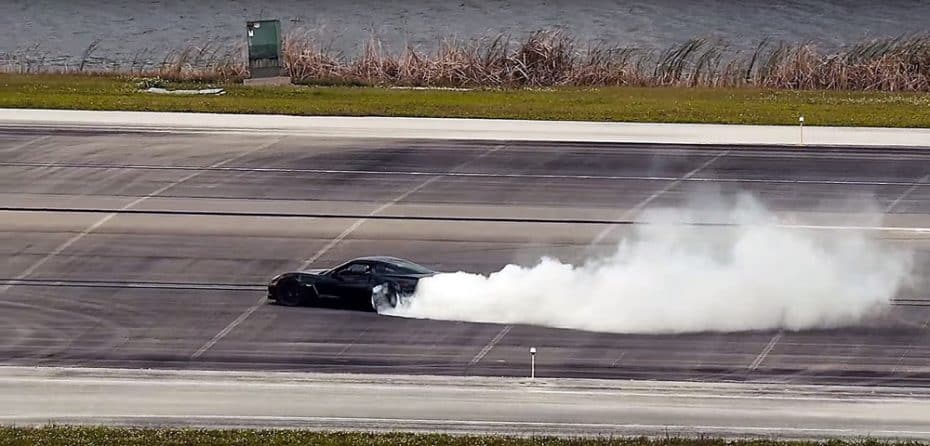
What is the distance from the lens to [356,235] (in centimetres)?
3553

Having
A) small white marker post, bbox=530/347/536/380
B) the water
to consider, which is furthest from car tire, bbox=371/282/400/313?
the water

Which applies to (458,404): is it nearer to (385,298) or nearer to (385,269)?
(385,298)

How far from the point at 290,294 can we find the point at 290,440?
309 inches

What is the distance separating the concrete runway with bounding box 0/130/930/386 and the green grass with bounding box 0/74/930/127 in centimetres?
472

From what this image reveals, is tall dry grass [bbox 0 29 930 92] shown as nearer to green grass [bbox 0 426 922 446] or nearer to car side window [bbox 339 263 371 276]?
car side window [bbox 339 263 371 276]

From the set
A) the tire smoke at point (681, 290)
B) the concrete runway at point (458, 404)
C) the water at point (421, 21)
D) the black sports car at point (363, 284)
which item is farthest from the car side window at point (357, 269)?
the water at point (421, 21)

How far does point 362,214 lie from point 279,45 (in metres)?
22.2

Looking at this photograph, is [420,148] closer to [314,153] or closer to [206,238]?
[314,153]

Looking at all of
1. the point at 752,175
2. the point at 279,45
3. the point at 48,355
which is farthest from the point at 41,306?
the point at 279,45

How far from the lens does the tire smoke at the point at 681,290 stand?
28.8m

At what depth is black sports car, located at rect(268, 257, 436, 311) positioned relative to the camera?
96.4ft

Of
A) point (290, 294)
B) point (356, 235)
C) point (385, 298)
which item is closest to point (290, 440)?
point (385, 298)

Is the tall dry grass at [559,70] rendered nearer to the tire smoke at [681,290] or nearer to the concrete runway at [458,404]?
the tire smoke at [681,290]

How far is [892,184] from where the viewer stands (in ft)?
133
